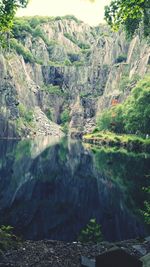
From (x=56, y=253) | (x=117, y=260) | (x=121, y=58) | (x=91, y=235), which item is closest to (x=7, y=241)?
(x=56, y=253)

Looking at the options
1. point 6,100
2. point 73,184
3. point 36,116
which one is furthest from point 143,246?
point 36,116

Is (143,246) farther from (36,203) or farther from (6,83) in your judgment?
(6,83)

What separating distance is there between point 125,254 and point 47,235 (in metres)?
10.3

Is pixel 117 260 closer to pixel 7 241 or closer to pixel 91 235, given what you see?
pixel 7 241

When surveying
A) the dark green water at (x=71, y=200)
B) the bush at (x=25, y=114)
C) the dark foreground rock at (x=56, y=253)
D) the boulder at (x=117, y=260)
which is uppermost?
the bush at (x=25, y=114)

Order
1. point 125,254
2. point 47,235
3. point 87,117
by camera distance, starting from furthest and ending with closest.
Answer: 1. point 87,117
2. point 47,235
3. point 125,254

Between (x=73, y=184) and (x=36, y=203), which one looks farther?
(x=73, y=184)

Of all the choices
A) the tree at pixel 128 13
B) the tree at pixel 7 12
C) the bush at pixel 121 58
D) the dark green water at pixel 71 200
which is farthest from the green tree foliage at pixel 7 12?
the bush at pixel 121 58

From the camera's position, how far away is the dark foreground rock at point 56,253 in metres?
11.2

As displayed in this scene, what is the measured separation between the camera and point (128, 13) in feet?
50.0

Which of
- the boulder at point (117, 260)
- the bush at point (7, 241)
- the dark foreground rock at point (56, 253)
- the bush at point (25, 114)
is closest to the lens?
the boulder at point (117, 260)

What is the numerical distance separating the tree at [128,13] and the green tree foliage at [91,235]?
8716 mm

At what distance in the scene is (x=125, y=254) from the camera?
19.8ft

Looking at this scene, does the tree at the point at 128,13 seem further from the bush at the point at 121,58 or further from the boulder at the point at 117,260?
the bush at the point at 121,58
